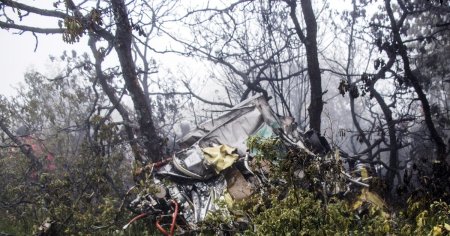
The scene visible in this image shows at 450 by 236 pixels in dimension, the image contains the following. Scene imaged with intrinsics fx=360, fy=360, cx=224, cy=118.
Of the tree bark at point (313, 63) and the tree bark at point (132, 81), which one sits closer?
the tree bark at point (132, 81)

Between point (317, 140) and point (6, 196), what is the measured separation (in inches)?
397

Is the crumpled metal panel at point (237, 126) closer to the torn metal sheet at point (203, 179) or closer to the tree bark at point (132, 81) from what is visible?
the torn metal sheet at point (203, 179)

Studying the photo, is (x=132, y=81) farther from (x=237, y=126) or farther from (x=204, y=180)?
(x=204, y=180)

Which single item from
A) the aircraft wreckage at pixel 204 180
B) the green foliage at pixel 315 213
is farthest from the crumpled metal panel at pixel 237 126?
the green foliage at pixel 315 213

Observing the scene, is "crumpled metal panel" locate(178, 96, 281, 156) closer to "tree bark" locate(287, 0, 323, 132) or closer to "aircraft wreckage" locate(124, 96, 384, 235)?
"aircraft wreckage" locate(124, 96, 384, 235)

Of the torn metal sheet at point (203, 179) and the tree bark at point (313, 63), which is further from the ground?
the tree bark at point (313, 63)

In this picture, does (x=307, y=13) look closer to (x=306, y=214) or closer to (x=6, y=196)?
(x=306, y=214)

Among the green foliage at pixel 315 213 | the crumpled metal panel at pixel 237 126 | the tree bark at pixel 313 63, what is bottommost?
the green foliage at pixel 315 213

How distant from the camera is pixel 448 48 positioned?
55.9ft

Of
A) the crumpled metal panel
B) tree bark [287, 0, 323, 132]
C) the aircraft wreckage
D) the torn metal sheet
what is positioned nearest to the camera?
the aircraft wreckage

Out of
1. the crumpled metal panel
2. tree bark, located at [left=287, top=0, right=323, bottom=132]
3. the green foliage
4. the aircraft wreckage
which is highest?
tree bark, located at [left=287, top=0, right=323, bottom=132]

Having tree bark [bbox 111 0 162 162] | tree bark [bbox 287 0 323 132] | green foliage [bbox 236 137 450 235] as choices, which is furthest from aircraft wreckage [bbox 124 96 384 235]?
tree bark [bbox 287 0 323 132]

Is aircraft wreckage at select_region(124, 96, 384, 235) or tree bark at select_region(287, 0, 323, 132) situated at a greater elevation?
tree bark at select_region(287, 0, 323, 132)

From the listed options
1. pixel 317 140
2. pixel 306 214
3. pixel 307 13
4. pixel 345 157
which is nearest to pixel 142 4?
pixel 307 13
